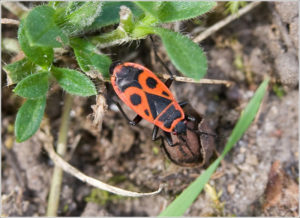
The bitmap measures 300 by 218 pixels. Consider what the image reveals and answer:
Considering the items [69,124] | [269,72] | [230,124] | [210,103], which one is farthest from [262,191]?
[69,124]

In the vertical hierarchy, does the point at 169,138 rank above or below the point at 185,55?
below

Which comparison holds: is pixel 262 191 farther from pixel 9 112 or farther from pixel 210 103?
pixel 9 112

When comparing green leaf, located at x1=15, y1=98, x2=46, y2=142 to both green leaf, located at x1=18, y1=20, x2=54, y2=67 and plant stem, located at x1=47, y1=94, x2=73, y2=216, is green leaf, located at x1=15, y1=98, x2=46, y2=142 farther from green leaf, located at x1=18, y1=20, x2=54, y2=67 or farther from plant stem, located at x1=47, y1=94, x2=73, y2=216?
plant stem, located at x1=47, y1=94, x2=73, y2=216

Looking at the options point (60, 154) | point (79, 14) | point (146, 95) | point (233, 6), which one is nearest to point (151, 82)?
point (146, 95)

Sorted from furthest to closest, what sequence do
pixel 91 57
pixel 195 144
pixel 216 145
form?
pixel 216 145 < pixel 195 144 < pixel 91 57

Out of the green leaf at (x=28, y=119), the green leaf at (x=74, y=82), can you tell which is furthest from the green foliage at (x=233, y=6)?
the green leaf at (x=28, y=119)

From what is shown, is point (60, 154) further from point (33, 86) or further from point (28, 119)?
point (33, 86)

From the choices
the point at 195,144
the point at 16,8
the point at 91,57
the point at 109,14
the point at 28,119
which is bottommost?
the point at 195,144
